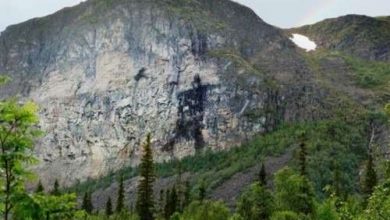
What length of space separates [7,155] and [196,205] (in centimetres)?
10697

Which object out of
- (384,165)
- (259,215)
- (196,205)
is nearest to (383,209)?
(384,165)

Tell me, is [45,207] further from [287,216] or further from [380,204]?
[287,216]

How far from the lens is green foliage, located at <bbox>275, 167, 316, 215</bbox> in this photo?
66938mm

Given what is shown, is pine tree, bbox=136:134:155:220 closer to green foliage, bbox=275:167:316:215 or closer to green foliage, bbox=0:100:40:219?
green foliage, bbox=275:167:316:215

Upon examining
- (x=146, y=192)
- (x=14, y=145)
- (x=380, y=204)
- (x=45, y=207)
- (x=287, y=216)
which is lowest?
(x=146, y=192)

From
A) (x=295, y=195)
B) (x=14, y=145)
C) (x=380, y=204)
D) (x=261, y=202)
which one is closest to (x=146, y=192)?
(x=261, y=202)

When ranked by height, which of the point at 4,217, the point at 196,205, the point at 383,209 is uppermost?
the point at 4,217

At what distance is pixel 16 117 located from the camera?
1464cm

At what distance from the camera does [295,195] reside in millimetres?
67375

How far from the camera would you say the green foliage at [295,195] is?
2635 inches

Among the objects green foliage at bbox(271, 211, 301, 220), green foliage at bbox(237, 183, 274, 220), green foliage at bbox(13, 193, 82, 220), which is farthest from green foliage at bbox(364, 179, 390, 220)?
green foliage at bbox(237, 183, 274, 220)

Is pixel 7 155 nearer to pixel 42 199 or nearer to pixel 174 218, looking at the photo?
pixel 42 199

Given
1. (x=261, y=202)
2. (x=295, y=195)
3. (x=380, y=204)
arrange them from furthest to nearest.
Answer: (x=261, y=202)
(x=295, y=195)
(x=380, y=204)

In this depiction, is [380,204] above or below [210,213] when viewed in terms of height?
above
